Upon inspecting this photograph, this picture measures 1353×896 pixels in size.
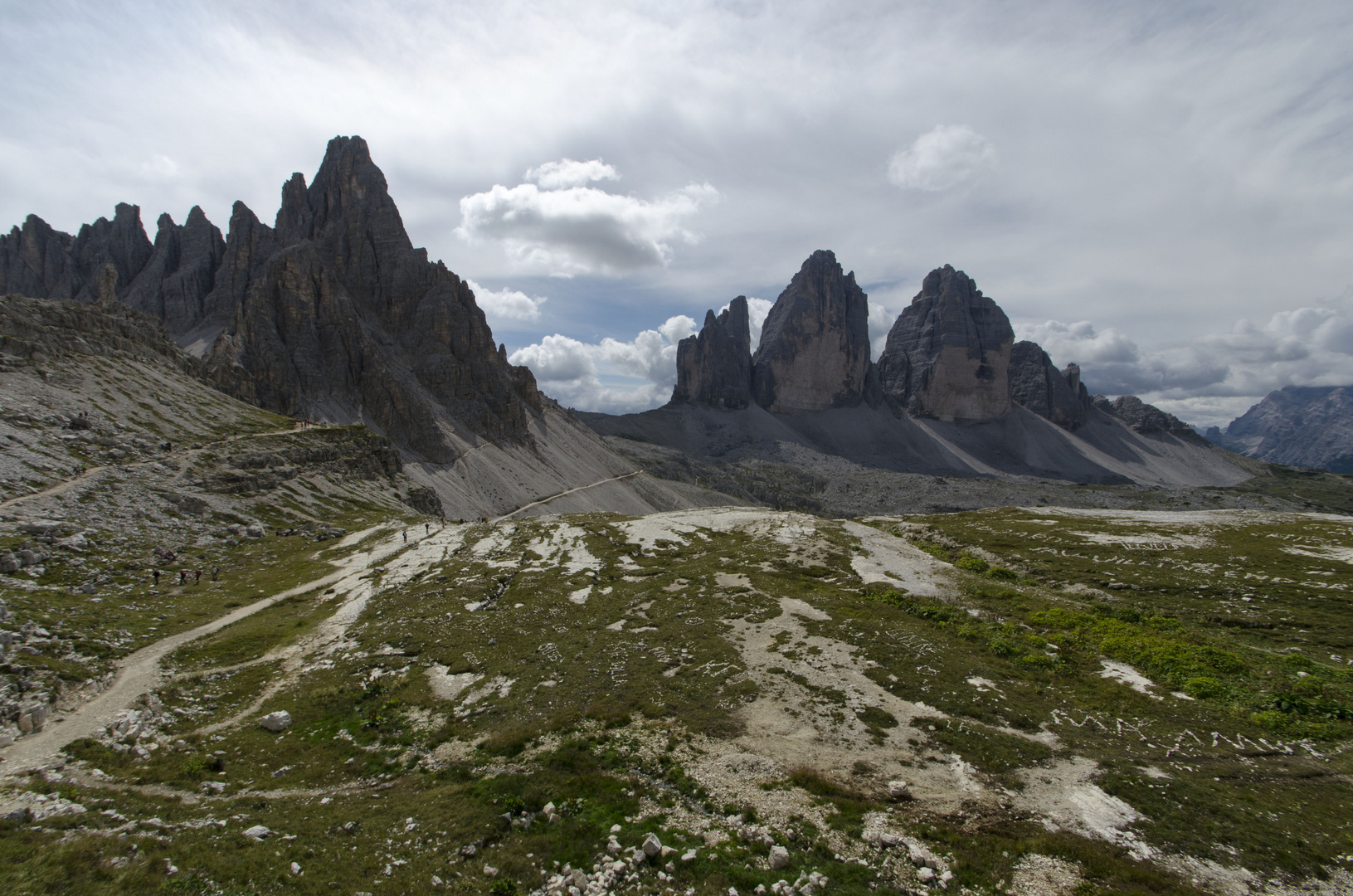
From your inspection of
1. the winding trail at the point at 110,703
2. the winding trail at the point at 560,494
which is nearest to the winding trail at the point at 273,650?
the winding trail at the point at 110,703

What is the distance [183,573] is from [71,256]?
238448 millimetres

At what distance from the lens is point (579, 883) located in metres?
13.4

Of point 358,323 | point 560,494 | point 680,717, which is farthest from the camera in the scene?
point 358,323

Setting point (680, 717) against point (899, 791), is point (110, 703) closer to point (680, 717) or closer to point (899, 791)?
point (680, 717)

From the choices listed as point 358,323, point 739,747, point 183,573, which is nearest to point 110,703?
point 183,573

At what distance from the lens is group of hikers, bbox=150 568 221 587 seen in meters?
41.6

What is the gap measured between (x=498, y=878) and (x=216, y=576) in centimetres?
4807

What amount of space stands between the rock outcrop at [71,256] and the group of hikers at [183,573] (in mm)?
197608

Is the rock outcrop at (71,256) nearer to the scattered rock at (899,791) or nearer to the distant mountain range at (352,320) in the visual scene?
the distant mountain range at (352,320)

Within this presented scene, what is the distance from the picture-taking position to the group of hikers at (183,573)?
136 ft

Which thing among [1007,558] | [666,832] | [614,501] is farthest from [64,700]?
[614,501]

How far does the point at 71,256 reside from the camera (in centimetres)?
18800

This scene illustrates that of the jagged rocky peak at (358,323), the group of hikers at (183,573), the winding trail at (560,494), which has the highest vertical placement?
the jagged rocky peak at (358,323)

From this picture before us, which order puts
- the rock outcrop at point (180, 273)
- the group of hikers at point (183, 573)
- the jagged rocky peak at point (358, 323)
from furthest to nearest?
the rock outcrop at point (180, 273) < the jagged rocky peak at point (358, 323) < the group of hikers at point (183, 573)
